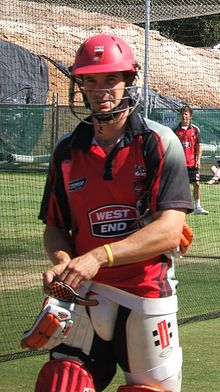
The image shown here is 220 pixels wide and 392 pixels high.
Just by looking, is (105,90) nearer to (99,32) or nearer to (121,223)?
(121,223)

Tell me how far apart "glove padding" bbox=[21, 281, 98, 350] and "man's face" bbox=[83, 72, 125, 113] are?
0.75 metres

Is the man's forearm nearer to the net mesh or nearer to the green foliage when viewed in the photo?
the net mesh

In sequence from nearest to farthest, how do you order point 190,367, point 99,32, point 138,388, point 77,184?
point 138,388 → point 77,184 → point 190,367 → point 99,32

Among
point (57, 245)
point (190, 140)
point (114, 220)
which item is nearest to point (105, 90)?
point (114, 220)

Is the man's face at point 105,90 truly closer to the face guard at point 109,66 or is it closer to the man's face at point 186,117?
the face guard at point 109,66

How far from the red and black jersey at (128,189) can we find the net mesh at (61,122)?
0.63m

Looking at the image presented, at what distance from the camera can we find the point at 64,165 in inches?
161

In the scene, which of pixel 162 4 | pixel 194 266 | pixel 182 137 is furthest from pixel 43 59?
pixel 194 266

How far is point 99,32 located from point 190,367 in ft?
38.9

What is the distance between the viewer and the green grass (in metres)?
6.46

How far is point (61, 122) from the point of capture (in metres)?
23.1

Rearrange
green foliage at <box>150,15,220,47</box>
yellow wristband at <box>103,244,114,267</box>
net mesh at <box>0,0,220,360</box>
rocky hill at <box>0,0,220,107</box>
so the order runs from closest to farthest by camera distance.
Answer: yellow wristband at <box>103,244,114,267</box>, net mesh at <box>0,0,220,360</box>, rocky hill at <box>0,0,220,107</box>, green foliage at <box>150,15,220,47</box>

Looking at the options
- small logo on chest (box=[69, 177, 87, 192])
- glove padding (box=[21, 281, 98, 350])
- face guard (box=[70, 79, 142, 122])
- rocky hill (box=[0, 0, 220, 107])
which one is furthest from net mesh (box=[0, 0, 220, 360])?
glove padding (box=[21, 281, 98, 350])

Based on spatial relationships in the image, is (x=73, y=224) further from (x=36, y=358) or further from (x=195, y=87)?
(x=195, y=87)
